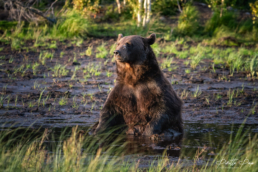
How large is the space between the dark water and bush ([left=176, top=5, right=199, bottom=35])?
1329 centimetres

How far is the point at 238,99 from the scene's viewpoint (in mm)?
8508

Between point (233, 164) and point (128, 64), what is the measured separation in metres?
2.37

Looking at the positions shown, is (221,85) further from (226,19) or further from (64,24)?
(226,19)

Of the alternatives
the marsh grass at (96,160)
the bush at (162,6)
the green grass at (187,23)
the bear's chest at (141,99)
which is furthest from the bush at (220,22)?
the marsh grass at (96,160)

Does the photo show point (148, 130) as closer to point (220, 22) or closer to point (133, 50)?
point (133, 50)

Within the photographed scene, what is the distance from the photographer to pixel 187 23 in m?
19.5

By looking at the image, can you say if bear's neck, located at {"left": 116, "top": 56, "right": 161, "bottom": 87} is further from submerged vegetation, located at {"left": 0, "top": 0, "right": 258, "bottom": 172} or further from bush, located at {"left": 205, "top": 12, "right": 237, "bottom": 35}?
bush, located at {"left": 205, "top": 12, "right": 237, "bottom": 35}

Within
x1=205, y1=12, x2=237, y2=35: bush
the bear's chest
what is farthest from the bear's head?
x1=205, y1=12, x2=237, y2=35: bush

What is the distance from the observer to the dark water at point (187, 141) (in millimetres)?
4957

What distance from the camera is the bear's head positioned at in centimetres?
551

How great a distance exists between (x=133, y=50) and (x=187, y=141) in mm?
1588

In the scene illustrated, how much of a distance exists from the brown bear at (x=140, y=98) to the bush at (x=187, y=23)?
1381cm

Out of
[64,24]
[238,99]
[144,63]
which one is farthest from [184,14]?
[144,63]

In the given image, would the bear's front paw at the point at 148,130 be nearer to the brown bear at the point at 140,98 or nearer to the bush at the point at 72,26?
the brown bear at the point at 140,98
